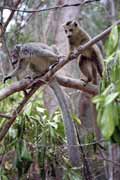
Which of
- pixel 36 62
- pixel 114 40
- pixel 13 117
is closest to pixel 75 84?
pixel 36 62

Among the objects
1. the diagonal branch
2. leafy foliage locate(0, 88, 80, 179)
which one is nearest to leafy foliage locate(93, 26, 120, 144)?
the diagonal branch

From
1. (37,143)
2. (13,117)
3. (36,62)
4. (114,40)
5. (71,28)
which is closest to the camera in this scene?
(114,40)

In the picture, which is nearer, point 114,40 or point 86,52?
point 114,40

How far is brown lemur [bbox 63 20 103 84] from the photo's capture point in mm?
5387

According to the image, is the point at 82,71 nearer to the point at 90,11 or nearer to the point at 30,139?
the point at 30,139

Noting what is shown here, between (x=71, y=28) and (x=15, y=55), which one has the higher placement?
(x=71, y=28)

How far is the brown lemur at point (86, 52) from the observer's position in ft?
17.7

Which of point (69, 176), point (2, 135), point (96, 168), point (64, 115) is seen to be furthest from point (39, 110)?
point (96, 168)

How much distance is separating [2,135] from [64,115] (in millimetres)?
818

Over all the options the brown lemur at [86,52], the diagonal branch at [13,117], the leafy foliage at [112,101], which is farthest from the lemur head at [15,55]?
the leafy foliage at [112,101]

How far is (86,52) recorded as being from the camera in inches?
215

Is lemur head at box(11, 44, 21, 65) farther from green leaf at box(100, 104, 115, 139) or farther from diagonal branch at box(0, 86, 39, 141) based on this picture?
green leaf at box(100, 104, 115, 139)

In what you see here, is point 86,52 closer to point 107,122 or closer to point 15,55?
point 15,55

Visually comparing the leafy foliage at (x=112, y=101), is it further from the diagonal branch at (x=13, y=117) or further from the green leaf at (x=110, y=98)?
the diagonal branch at (x=13, y=117)
